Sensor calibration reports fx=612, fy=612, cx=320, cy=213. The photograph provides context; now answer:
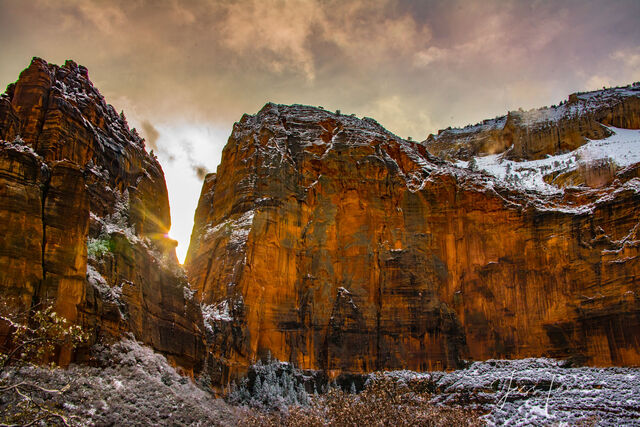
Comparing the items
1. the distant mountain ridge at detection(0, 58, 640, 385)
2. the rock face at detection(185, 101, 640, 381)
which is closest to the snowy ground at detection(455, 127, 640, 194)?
the distant mountain ridge at detection(0, 58, 640, 385)

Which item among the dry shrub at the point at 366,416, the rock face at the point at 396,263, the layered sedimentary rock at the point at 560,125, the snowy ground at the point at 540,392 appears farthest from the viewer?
the layered sedimentary rock at the point at 560,125

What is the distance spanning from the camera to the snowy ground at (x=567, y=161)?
78.8 metres

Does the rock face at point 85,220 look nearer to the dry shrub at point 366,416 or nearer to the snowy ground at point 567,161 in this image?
the dry shrub at point 366,416

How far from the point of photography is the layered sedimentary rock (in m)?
93.1

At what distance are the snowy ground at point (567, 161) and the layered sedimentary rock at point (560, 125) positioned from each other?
260cm

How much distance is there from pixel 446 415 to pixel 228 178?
1584 inches

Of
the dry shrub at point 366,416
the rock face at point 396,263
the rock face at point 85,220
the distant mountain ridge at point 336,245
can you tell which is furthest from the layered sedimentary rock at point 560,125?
the rock face at point 85,220

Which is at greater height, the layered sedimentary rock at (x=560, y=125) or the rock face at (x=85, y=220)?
the layered sedimentary rock at (x=560, y=125)

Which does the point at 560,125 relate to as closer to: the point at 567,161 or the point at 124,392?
the point at 567,161

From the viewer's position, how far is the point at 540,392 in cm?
5403

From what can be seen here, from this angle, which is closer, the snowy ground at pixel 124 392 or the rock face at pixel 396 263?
the snowy ground at pixel 124 392

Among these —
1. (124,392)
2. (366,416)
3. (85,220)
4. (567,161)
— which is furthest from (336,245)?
(567,161)

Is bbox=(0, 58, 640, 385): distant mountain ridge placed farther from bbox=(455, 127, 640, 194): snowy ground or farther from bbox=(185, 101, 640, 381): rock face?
bbox=(455, 127, 640, 194): snowy ground

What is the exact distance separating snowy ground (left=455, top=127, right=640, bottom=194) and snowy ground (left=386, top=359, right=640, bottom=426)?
84.8 ft
